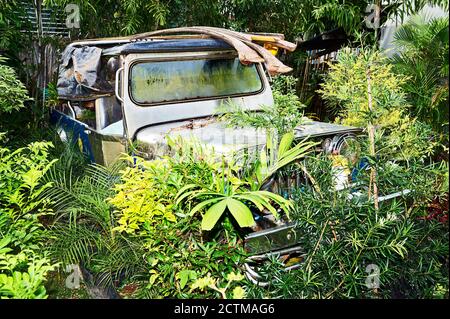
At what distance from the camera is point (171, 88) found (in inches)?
160

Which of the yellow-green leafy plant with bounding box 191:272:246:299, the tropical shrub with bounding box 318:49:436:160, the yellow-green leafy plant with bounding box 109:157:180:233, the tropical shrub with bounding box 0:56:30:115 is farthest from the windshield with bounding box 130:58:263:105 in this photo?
the yellow-green leafy plant with bounding box 191:272:246:299

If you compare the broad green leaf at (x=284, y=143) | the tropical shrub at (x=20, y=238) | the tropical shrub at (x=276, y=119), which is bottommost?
the tropical shrub at (x=20, y=238)

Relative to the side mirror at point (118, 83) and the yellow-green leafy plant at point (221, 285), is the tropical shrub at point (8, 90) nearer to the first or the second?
the side mirror at point (118, 83)

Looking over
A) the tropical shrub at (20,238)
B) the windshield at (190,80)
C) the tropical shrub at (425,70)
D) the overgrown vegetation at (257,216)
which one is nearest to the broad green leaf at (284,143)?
the overgrown vegetation at (257,216)

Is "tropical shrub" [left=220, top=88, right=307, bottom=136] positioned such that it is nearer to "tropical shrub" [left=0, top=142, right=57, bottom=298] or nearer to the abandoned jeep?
the abandoned jeep

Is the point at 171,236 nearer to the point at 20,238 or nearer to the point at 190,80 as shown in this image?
the point at 20,238

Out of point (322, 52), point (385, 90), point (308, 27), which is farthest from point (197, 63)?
point (322, 52)

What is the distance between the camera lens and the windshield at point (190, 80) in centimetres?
393

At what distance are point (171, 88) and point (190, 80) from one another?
22 centimetres

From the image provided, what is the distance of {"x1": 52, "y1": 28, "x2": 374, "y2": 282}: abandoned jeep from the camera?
3.56m

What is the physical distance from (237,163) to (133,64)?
1.60 metres

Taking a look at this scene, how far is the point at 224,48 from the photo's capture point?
169 inches

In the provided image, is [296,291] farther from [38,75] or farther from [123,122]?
[38,75]

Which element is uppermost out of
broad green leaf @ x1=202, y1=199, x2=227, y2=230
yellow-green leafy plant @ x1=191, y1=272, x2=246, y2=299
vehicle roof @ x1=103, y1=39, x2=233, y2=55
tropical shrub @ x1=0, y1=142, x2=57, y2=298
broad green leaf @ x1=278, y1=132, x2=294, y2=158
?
vehicle roof @ x1=103, y1=39, x2=233, y2=55
